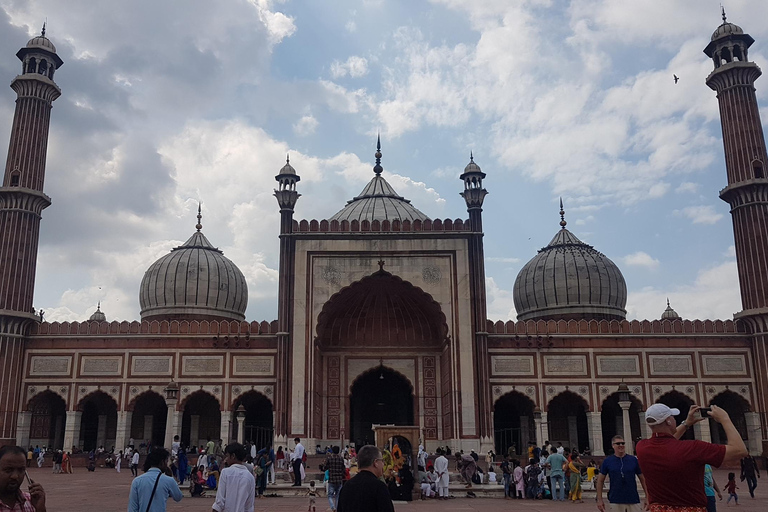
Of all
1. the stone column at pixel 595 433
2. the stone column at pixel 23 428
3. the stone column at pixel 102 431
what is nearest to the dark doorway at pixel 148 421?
the stone column at pixel 102 431

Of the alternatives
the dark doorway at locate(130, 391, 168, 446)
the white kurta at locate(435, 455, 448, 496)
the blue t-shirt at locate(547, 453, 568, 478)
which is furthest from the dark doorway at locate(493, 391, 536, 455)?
the dark doorway at locate(130, 391, 168, 446)

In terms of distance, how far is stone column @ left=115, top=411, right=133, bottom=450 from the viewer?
75.4ft

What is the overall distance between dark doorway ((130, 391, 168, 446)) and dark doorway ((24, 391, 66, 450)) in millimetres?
2457

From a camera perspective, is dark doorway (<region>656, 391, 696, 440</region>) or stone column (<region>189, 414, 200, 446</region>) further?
stone column (<region>189, 414, 200, 446</region>)

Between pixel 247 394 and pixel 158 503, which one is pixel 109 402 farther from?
pixel 158 503

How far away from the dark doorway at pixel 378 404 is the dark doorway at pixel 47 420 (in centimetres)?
1042

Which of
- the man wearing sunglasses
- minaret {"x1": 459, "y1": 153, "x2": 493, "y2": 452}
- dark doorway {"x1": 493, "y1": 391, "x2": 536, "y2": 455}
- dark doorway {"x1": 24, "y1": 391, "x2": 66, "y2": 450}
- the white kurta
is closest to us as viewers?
the man wearing sunglasses

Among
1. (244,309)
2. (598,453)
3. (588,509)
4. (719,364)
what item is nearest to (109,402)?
(244,309)

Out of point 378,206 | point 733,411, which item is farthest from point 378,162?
point 733,411

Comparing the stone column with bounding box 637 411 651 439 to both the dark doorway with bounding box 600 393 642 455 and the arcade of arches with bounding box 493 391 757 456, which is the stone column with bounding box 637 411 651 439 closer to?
the arcade of arches with bounding box 493 391 757 456

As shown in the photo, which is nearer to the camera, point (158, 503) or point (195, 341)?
point (158, 503)

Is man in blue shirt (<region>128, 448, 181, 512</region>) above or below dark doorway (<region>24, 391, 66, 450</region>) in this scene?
below

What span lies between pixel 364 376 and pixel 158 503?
20734 mm

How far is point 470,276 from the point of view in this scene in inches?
914
